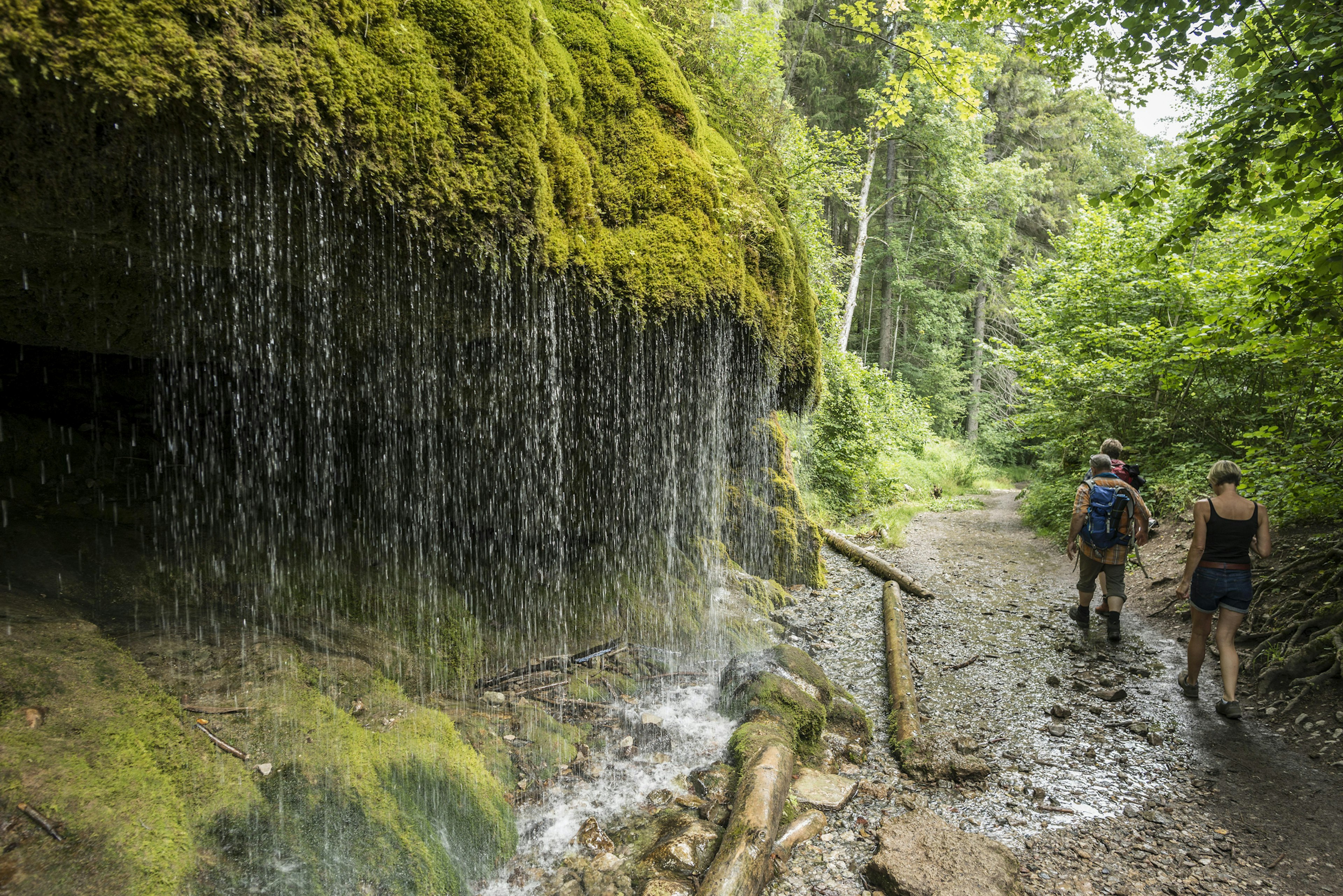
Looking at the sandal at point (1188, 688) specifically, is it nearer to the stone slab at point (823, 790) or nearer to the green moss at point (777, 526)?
the stone slab at point (823, 790)

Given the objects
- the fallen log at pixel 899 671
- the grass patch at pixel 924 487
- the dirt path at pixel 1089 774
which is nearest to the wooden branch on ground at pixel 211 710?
the dirt path at pixel 1089 774

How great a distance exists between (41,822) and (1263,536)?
27.9 ft

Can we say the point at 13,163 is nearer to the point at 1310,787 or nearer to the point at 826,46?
the point at 1310,787

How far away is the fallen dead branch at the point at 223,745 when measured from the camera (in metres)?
3.59

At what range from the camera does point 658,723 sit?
5512mm

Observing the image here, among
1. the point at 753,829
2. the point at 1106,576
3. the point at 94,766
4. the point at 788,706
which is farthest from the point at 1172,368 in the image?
the point at 94,766

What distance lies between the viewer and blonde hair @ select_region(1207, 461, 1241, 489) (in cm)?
556

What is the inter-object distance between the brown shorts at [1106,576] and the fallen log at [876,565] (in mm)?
2370

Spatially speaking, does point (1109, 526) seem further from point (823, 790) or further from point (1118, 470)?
point (823, 790)

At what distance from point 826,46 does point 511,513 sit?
23.9m

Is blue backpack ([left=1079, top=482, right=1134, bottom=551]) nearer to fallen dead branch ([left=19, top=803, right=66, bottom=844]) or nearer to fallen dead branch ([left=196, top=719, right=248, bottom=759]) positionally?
fallen dead branch ([left=196, top=719, right=248, bottom=759])

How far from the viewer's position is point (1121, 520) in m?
7.05

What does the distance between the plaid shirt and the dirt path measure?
1.06 metres

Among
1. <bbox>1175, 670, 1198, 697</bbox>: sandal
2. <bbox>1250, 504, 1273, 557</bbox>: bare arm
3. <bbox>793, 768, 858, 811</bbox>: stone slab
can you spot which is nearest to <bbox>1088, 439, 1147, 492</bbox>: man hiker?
<bbox>1250, 504, 1273, 557</bbox>: bare arm
